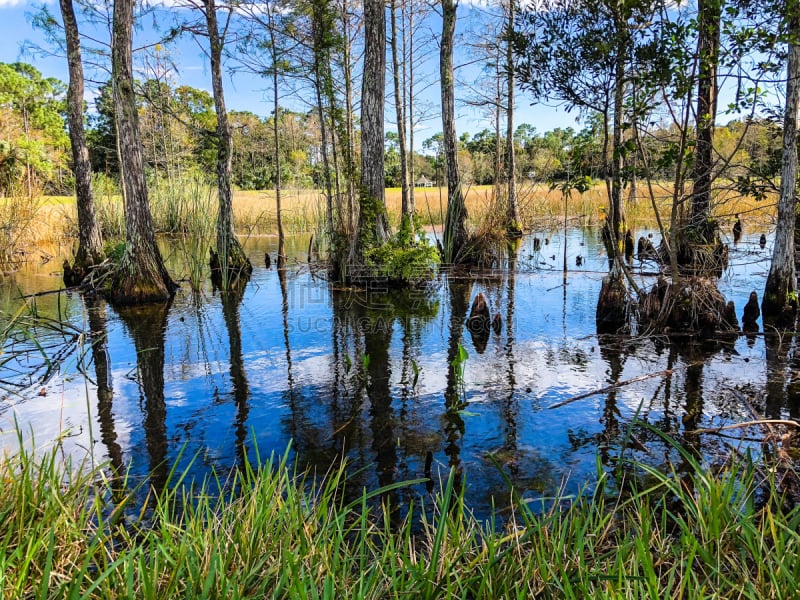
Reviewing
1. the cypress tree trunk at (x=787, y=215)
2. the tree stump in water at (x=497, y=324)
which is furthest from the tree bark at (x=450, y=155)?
the cypress tree trunk at (x=787, y=215)

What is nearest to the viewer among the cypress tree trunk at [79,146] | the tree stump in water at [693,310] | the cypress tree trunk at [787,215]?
the cypress tree trunk at [787,215]

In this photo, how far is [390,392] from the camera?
5719 millimetres

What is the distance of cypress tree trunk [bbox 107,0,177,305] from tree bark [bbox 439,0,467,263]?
6726mm

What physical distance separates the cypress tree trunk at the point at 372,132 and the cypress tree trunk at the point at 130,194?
408 cm

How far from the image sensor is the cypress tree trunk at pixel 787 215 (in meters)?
7.05

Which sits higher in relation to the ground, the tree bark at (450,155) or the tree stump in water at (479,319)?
the tree bark at (450,155)

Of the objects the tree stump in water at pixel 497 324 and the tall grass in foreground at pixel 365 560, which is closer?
the tall grass in foreground at pixel 365 560

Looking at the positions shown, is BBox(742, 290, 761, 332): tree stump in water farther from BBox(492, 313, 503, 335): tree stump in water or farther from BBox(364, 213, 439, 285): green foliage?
BBox(364, 213, 439, 285): green foliage

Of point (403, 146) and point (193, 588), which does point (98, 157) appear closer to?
point (403, 146)

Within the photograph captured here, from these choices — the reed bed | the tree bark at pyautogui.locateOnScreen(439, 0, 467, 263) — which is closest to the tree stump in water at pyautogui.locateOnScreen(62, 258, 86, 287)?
Answer: the reed bed

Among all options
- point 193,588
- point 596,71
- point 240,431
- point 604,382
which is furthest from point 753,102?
point 193,588

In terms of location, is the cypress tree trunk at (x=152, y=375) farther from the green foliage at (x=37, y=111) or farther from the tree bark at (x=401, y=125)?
the green foliage at (x=37, y=111)

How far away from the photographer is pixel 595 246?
17859mm

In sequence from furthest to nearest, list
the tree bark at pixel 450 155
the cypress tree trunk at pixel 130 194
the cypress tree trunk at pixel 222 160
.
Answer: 1. the tree bark at pixel 450 155
2. the cypress tree trunk at pixel 222 160
3. the cypress tree trunk at pixel 130 194
